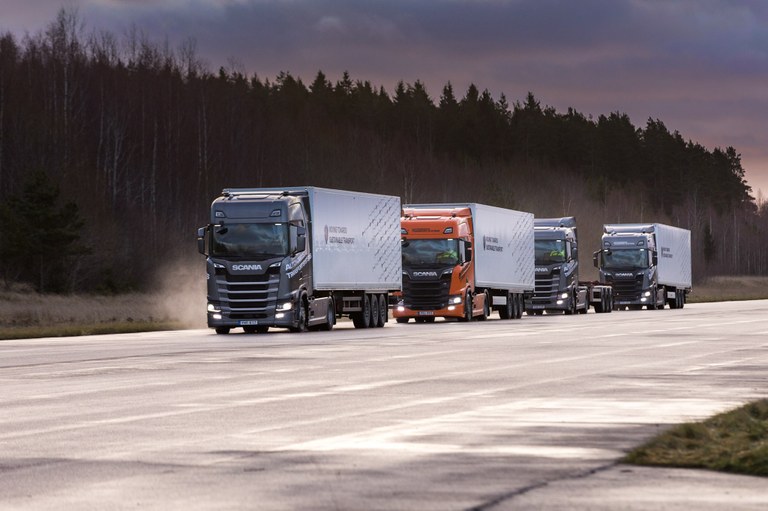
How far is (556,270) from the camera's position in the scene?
208 ft

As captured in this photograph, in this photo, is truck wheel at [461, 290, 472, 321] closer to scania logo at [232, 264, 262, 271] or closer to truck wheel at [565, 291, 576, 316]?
scania logo at [232, 264, 262, 271]

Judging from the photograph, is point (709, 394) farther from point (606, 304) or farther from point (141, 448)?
point (606, 304)

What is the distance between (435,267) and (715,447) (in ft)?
123

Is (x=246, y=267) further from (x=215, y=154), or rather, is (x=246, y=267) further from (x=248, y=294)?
(x=215, y=154)

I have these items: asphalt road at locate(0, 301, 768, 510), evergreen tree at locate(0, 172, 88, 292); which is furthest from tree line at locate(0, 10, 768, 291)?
asphalt road at locate(0, 301, 768, 510)

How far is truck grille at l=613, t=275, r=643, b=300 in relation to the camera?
71.0 m

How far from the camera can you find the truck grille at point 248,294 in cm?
3950

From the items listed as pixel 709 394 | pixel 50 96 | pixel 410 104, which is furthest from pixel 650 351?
pixel 410 104

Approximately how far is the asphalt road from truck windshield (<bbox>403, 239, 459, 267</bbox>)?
19.6 metres

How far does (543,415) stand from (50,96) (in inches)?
3582

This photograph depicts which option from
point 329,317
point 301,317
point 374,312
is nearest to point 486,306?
point 374,312

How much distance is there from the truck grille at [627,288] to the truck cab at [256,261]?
109 feet

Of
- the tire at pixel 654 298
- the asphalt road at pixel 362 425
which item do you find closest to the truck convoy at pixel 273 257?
the asphalt road at pixel 362 425

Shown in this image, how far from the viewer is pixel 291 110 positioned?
162 meters
